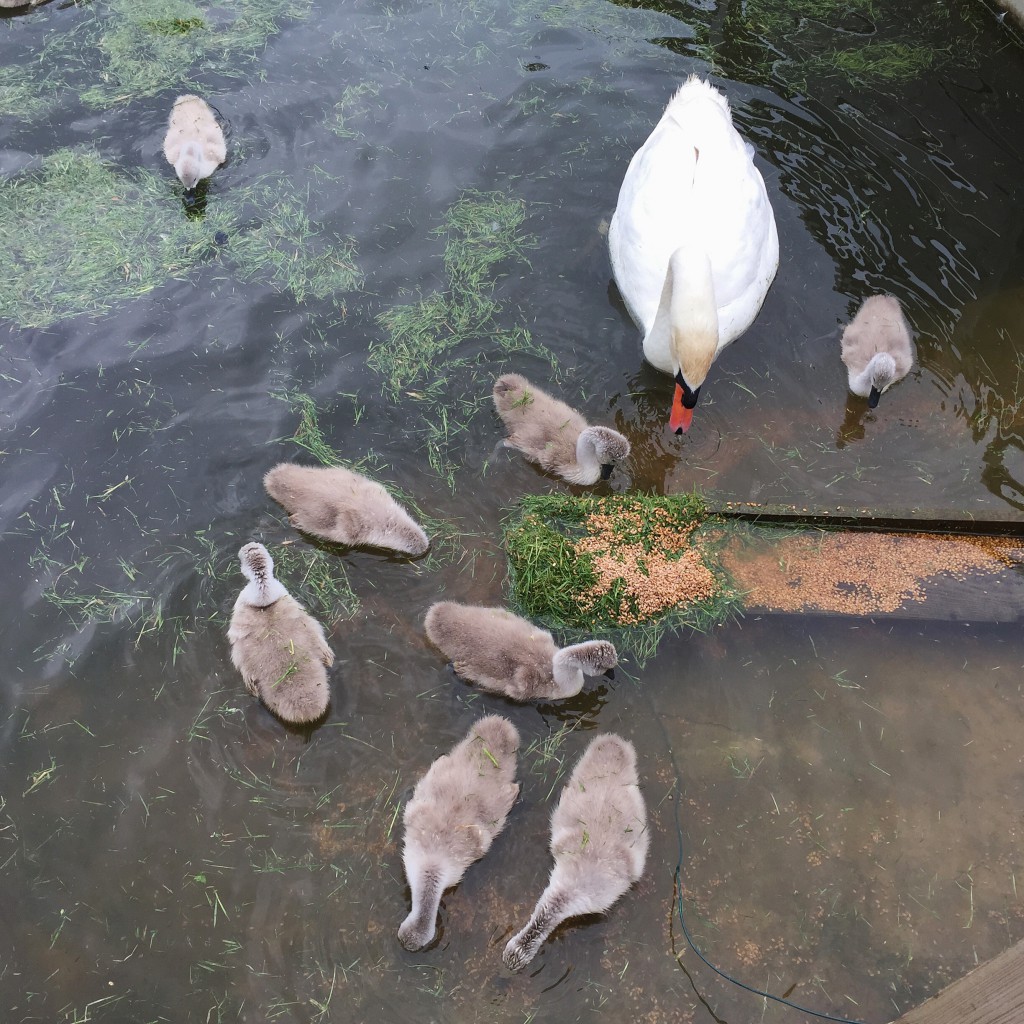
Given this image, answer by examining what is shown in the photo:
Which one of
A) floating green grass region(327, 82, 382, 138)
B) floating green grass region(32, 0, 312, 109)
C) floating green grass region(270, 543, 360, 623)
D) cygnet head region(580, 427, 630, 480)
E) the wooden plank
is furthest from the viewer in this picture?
floating green grass region(32, 0, 312, 109)

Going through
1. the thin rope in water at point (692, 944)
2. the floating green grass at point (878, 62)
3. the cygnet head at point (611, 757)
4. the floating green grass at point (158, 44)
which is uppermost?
the floating green grass at point (878, 62)

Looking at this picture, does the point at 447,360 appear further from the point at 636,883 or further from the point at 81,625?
the point at 636,883

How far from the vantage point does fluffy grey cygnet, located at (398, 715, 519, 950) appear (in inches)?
144

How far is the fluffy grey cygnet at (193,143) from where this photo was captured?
6637mm

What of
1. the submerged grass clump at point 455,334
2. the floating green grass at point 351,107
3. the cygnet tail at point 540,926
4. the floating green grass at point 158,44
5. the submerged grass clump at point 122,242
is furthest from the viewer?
the floating green grass at point 158,44

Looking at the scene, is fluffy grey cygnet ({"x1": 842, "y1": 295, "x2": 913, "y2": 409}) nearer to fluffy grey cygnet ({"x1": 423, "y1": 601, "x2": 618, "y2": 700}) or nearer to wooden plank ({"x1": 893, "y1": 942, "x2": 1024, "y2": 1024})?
fluffy grey cygnet ({"x1": 423, "y1": 601, "x2": 618, "y2": 700})

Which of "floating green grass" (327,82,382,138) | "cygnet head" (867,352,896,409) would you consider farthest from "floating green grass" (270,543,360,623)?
"floating green grass" (327,82,382,138)

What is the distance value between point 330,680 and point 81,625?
4.85 feet

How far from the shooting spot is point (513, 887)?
12.8 feet

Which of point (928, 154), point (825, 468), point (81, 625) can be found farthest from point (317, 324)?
point (928, 154)

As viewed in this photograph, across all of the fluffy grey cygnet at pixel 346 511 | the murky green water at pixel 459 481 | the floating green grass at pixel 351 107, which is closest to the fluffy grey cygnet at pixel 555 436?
the murky green water at pixel 459 481

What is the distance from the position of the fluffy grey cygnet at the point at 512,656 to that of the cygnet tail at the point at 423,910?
0.98 metres

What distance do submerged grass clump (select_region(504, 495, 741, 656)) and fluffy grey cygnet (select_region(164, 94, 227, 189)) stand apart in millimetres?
4202

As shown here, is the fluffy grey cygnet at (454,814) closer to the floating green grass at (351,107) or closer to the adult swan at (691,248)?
the adult swan at (691,248)
